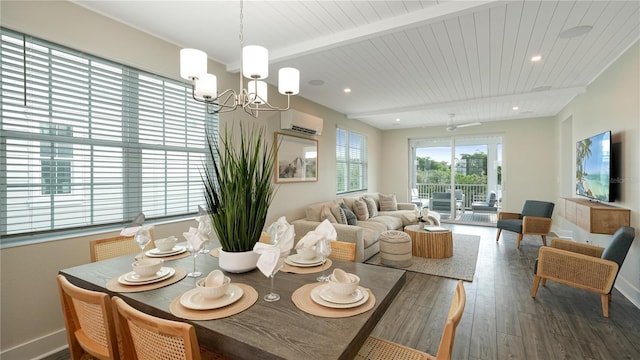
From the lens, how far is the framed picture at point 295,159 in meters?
4.18

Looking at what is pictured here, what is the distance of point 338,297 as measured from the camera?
125 cm

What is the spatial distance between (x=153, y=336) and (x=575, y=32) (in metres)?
3.87

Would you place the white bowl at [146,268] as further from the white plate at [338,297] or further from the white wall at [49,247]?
the white wall at [49,247]

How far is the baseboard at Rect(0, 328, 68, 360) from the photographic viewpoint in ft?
6.29

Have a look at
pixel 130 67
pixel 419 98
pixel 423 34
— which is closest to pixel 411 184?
pixel 419 98

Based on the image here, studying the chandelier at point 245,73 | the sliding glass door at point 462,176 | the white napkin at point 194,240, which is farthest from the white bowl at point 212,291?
the sliding glass door at point 462,176

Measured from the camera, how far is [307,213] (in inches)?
170

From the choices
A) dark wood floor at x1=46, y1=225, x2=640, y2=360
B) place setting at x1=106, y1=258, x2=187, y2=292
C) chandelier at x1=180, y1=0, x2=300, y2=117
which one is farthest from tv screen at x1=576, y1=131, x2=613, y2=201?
place setting at x1=106, y1=258, x2=187, y2=292

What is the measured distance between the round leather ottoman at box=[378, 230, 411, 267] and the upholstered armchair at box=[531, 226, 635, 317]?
1415 millimetres

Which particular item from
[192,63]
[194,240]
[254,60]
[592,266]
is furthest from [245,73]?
[592,266]

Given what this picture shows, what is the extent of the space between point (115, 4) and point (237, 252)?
2.24 metres

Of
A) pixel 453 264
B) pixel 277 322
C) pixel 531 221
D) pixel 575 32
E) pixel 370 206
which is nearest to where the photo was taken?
pixel 277 322

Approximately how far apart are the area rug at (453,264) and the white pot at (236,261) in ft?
8.76

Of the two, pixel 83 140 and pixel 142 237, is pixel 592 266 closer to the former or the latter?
pixel 142 237
